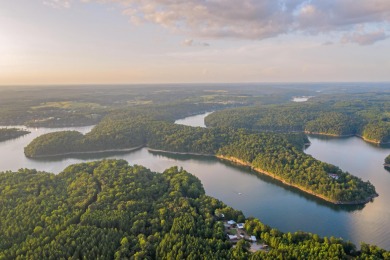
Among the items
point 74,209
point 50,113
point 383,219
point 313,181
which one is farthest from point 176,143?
point 50,113

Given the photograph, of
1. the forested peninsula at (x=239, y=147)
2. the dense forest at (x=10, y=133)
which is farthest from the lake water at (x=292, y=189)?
the dense forest at (x=10, y=133)

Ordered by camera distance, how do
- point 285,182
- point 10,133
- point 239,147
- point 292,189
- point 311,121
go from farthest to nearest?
1. point 311,121
2. point 10,133
3. point 239,147
4. point 285,182
5. point 292,189

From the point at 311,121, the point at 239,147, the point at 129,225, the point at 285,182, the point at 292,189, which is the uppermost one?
the point at 129,225

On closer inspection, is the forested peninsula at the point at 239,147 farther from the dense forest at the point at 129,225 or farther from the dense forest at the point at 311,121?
the dense forest at the point at 311,121

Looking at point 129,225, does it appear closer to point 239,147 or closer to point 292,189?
point 292,189

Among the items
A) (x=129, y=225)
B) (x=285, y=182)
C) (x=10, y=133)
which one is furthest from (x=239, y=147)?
(x=10, y=133)

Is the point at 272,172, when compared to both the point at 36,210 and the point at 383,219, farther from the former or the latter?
the point at 36,210
